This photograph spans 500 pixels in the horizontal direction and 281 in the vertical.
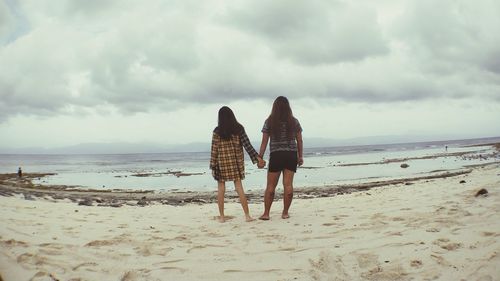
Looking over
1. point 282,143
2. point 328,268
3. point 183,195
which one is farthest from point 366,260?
point 183,195

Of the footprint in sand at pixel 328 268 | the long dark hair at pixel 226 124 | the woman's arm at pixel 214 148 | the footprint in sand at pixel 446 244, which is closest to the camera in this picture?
the footprint in sand at pixel 328 268

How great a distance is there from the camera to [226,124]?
6.11 meters

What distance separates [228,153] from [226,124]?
1.73 ft

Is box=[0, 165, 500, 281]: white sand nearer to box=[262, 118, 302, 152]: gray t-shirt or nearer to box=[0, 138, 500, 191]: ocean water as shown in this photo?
box=[262, 118, 302, 152]: gray t-shirt

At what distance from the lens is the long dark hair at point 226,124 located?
6.06 m

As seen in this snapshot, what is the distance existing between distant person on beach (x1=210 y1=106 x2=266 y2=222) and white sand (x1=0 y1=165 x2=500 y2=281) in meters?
0.71

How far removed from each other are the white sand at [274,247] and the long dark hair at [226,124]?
1564 mm

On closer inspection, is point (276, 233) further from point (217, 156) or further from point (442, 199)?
point (442, 199)

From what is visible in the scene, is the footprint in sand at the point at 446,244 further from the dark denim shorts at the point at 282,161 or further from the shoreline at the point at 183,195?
the shoreline at the point at 183,195

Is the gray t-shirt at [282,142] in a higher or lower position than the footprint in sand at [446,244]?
higher

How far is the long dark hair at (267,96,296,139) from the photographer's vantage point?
5.93 meters

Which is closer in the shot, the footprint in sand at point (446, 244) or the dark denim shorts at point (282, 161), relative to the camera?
the footprint in sand at point (446, 244)

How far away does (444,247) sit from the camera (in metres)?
3.68

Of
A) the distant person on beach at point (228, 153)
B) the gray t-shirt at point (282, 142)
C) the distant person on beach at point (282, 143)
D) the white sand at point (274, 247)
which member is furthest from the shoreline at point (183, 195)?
the white sand at point (274, 247)
